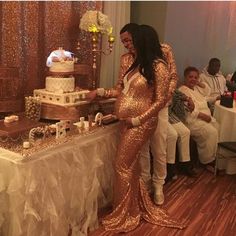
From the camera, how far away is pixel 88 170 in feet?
7.77

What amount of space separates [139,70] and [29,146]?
2.86 ft

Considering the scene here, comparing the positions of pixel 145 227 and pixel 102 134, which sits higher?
pixel 102 134

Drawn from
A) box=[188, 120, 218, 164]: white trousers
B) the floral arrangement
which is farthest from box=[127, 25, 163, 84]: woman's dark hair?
box=[188, 120, 218, 164]: white trousers

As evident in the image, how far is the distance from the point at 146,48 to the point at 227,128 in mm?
1706

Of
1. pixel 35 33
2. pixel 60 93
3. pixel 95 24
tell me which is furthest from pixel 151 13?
pixel 60 93

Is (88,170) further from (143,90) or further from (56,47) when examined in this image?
(56,47)

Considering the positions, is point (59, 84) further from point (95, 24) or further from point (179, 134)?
point (179, 134)

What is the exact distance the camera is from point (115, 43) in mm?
3848

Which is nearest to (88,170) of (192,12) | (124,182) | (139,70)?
(124,182)

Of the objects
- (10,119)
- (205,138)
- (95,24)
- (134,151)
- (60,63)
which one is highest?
(95,24)

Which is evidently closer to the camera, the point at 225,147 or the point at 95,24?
the point at 95,24

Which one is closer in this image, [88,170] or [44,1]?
[88,170]

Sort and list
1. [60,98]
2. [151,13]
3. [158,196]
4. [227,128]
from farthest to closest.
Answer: [151,13], [227,128], [158,196], [60,98]

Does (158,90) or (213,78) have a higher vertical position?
(158,90)
